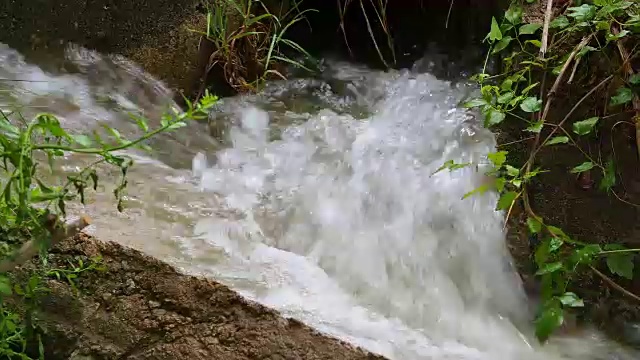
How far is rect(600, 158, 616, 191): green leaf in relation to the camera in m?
1.57

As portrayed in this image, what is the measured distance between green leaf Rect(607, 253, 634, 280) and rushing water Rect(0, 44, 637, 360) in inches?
9.0

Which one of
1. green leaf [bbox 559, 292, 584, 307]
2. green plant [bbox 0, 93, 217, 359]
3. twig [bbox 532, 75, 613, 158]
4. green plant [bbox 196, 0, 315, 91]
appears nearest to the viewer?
green plant [bbox 0, 93, 217, 359]

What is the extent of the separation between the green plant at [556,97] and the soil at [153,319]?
1.95ft

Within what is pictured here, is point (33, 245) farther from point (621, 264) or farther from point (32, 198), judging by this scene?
point (621, 264)

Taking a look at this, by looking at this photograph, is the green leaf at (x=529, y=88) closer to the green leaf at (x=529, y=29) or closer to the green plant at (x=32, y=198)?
the green leaf at (x=529, y=29)

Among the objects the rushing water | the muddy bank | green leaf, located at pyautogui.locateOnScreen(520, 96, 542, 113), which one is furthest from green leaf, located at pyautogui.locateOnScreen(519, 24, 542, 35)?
the muddy bank

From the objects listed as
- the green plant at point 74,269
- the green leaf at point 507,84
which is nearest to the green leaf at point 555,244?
the green leaf at point 507,84

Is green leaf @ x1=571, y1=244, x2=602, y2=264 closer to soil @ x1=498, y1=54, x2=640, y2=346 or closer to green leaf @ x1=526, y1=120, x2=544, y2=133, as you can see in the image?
soil @ x1=498, y1=54, x2=640, y2=346

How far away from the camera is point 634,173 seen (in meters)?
1.65

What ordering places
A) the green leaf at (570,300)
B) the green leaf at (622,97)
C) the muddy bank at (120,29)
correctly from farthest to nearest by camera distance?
the muddy bank at (120,29) → the green leaf at (622,97) → the green leaf at (570,300)

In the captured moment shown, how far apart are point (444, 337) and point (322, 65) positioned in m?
1.97

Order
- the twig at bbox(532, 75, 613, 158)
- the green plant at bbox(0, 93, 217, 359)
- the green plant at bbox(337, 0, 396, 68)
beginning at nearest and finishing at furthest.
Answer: the green plant at bbox(0, 93, 217, 359) → the twig at bbox(532, 75, 613, 158) → the green plant at bbox(337, 0, 396, 68)

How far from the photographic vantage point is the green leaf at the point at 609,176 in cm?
157

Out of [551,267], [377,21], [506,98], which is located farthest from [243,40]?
[551,267]
